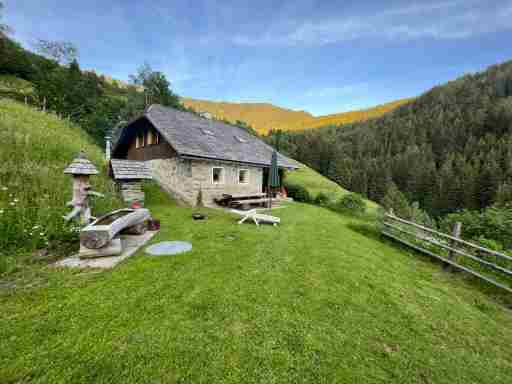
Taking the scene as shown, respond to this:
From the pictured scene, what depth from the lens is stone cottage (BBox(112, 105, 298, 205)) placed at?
435 inches

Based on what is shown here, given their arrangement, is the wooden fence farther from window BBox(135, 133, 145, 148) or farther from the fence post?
window BBox(135, 133, 145, 148)

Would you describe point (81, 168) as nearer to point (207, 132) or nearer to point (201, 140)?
point (201, 140)

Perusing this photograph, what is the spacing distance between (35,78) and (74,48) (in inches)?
478

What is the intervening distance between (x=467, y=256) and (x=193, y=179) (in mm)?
10710

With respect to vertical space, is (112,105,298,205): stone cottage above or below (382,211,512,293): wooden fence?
above

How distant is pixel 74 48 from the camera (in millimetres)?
35438

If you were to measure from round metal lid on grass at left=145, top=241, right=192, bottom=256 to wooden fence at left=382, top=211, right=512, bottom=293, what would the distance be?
22.5 ft

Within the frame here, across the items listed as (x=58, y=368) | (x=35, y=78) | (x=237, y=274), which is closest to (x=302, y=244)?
(x=237, y=274)

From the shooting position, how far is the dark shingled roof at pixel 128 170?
23.3 feet

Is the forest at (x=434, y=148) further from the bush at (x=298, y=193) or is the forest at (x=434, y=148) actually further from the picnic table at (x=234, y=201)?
the picnic table at (x=234, y=201)

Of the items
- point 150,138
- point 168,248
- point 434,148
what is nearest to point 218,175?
point 150,138

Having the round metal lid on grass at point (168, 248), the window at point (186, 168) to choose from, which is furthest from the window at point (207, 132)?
the round metal lid on grass at point (168, 248)

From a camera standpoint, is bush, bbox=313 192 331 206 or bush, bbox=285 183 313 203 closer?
bush, bbox=313 192 331 206

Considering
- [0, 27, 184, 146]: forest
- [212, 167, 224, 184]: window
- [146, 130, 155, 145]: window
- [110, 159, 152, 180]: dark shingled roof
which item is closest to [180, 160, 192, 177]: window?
[212, 167, 224, 184]: window
